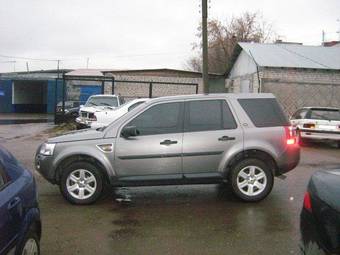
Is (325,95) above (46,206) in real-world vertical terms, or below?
above

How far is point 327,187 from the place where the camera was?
3.85m

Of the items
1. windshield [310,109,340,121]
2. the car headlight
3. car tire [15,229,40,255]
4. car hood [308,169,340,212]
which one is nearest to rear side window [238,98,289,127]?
the car headlight

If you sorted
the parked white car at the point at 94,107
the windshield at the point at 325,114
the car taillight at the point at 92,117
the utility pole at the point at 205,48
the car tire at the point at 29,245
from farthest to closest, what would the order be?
1. the utility pole at the point at 205,48
2. the parked white car at the point at 94,107
3. the car taillight at the point at 92,117
4. the windshield at the point at 325,114
5. the car tire at the point at 29,245

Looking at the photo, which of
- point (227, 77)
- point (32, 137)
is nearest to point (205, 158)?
point (32, 137)

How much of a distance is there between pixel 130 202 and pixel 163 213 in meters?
0.89

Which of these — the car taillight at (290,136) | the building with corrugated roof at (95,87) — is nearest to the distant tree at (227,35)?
the building with corrugated roof at (95,87)

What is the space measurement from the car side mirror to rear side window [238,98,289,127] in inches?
70.9

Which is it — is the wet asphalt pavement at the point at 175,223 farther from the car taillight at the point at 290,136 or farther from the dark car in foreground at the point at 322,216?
the dark car in foreground at the point at 322,216

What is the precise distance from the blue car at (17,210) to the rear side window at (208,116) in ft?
11.9

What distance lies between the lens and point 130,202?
7.84 m

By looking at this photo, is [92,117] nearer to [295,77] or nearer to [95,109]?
[95,109]

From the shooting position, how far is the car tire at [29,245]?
3.97m

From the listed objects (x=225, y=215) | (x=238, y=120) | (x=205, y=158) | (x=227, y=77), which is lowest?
(x=225, y=215)

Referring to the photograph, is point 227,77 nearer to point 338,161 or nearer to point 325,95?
point 325,95
